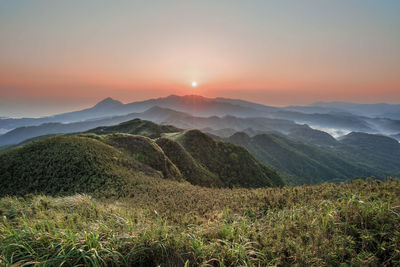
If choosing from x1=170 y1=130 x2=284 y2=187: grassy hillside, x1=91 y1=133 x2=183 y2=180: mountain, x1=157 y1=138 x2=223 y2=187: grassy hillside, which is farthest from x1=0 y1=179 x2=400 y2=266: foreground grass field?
x1=170 y1=130 x2=284 y2=187: grassy hillside

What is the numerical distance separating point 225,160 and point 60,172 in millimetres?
44555

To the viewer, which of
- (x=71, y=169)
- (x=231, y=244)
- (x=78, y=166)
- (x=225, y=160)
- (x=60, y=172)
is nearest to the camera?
(x=231, y=244)

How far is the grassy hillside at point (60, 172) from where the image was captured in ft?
40.5

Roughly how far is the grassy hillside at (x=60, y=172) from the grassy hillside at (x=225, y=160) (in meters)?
33.2

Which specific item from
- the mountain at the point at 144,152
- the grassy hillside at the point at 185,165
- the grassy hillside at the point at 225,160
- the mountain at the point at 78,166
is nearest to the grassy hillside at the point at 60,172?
the mountain at the point at 78,166

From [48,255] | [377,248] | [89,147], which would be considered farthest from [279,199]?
[89,147]

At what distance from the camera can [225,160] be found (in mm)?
53938

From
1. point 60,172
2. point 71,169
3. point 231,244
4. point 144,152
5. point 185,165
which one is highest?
point 231,244

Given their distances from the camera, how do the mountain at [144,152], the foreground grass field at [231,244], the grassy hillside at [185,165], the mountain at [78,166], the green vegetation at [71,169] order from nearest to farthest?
the foreground grass field at [231,244] → the green vegetation at [71,169] → the mountain at [78,166] → the mountain at [144,152] → the grassy hillside at [185,165]

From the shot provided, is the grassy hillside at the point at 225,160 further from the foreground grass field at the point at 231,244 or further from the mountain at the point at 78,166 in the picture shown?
the foreground grass field at the point at 231,244

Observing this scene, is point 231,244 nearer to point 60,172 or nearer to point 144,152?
point 60,172

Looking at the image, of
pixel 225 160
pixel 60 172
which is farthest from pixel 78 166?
pixel 225 160

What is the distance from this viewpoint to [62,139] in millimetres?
19797

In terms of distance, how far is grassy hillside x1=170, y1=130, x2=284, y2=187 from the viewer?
47.9 metres
